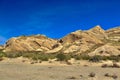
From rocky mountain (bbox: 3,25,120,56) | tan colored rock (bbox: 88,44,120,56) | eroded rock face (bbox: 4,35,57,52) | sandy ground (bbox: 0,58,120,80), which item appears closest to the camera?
A: sandy ground (bbox: 0,58,120,80)

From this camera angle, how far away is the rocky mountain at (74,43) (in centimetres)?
6582

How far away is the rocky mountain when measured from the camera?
6582 cm

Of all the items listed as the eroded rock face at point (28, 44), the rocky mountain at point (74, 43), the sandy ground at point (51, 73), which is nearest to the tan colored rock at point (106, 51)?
the rocky mountain at point (74, 43)

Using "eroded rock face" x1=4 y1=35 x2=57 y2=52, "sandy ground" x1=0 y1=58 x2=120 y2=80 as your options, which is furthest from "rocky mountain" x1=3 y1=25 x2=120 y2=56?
"sandy ground" x1=0 y1=58 x2=120 y2=80

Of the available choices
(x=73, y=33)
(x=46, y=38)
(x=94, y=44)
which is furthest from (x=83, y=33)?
(x=46, y=38)

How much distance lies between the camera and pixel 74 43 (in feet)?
237

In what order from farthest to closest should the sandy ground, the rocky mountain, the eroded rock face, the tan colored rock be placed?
the eroded rock face, the rocky mountain, the tan colored rock, the sandy ground

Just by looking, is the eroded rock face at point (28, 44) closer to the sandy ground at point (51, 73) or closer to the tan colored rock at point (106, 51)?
the tan colored rock at point (106, 51)

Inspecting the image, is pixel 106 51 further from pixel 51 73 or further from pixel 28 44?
pixel 51 73

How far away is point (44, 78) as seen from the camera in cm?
2547

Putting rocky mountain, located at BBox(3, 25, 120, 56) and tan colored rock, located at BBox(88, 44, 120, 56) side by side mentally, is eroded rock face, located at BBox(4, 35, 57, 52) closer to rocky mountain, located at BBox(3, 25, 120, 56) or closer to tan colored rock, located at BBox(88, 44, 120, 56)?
rocky mountain, located at BBox(3, 25, 120, 56)

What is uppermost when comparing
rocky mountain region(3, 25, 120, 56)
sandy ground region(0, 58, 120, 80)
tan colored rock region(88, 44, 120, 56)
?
rocky mountain region(3, 25, 120, 56)

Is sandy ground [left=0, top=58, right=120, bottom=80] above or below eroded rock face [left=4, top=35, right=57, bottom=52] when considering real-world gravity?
below

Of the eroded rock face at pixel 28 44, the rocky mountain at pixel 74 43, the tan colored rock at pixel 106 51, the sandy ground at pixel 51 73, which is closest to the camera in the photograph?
the sandy ground at pixel 51 73
